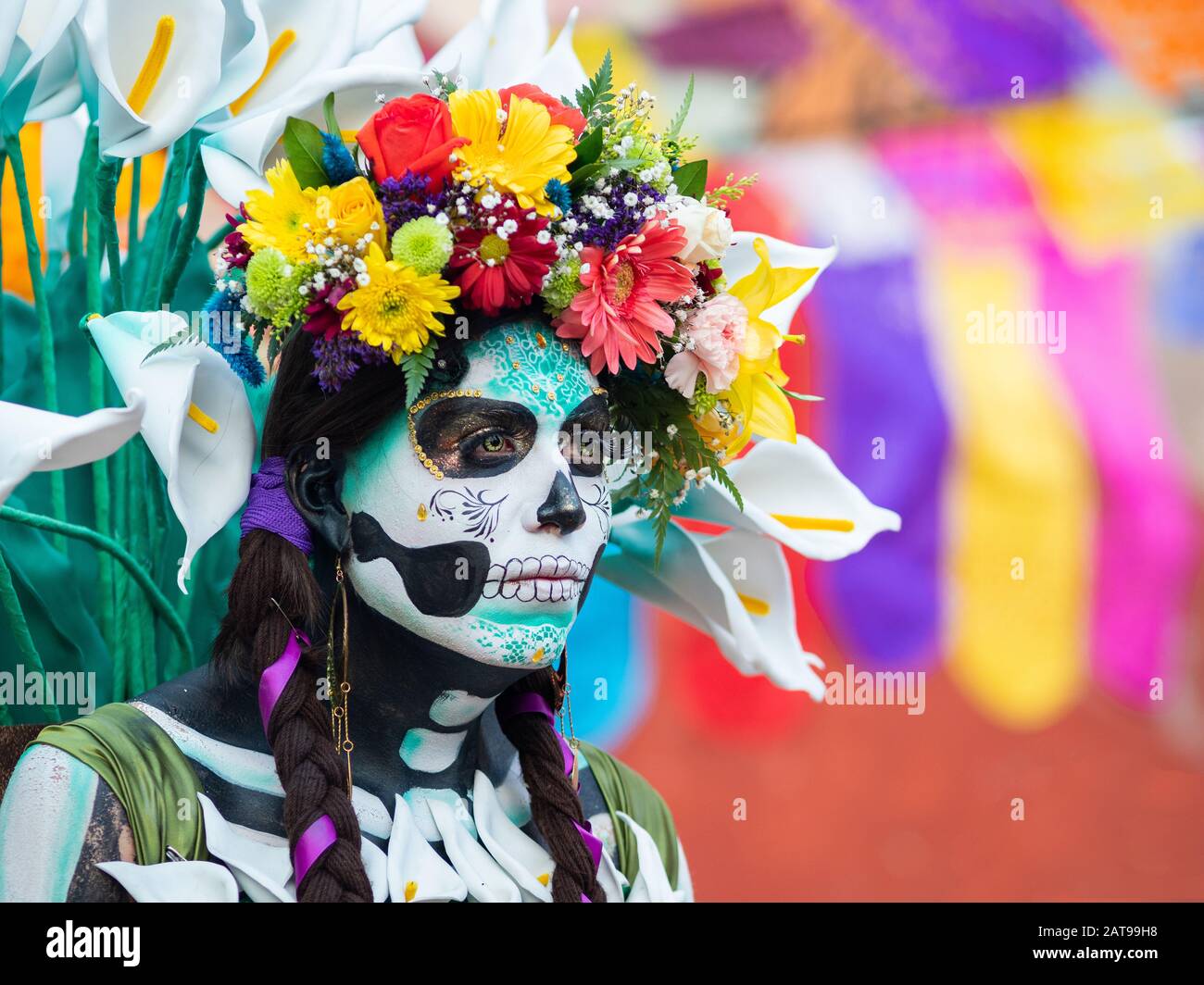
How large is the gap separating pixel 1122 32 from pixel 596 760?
2.91 metres

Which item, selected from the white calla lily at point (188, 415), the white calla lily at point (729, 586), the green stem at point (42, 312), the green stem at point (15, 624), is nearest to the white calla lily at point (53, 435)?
the white calla lily at point (188, 415)

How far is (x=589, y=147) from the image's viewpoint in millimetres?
2020

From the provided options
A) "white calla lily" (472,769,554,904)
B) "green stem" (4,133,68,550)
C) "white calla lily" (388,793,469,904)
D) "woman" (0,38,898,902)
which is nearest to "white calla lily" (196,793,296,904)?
"woman" (0,38,898,902)

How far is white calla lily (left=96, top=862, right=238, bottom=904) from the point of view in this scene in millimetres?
1832

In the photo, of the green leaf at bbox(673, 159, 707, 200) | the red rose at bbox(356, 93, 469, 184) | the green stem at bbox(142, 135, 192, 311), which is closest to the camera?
the red rose at bbox(356, 93, 469, 184)

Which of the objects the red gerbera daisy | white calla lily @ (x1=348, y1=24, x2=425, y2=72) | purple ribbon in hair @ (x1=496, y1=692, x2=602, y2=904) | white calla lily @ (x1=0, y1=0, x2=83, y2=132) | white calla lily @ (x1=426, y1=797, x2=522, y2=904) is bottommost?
white calla lily @ (x1=426, y1=797, x2=522, y2=904)

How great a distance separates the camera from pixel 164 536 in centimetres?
231

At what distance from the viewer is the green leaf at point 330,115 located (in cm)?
200

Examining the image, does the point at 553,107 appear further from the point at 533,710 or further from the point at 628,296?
the point at 533,710

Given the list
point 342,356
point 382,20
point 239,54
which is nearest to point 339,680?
point 342,356

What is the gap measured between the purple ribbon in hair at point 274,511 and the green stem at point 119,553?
0.24 meters

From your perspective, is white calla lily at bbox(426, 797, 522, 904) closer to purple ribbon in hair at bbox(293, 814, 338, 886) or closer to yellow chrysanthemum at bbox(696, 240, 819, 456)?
purple ribbon in hair at bbox(293, 814, 338, 886)

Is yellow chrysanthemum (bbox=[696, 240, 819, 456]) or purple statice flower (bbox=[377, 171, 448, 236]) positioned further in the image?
yellow chrysanthemum (bbox=[696, 240, 819, 456])

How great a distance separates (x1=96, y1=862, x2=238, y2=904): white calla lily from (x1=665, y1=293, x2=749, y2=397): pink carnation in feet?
2.86
